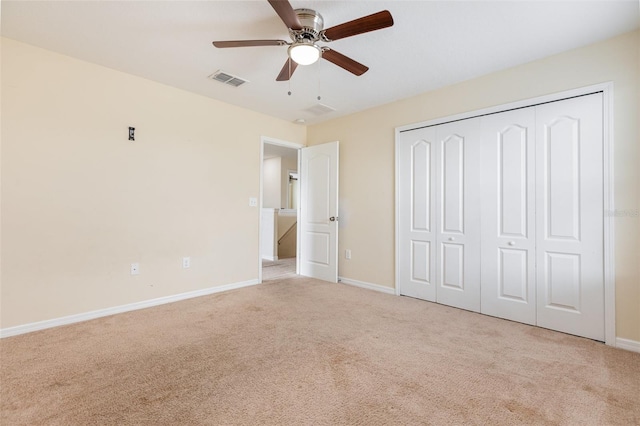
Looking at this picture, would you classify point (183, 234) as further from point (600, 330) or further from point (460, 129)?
point (600, 330)

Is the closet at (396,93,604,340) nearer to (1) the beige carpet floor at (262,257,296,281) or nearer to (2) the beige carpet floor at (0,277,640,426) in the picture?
(2) the beige carpet floor at (0,277,640,426)

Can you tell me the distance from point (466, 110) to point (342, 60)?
168 centimetres

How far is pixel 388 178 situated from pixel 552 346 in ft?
7.65

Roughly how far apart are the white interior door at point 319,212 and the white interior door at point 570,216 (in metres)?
2.44

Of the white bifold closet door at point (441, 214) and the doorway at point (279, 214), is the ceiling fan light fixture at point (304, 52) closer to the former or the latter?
the white bifold closet door at point (441, 214)

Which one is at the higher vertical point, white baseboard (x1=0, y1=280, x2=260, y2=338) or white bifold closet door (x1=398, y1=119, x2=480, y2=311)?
white bifold closet door (x1=398, y1=119, x2=480, y2=311)

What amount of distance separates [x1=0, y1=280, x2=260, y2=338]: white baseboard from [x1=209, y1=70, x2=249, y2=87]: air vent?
2458mm

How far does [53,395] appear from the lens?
65.0 inches

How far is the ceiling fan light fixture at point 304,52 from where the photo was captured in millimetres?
2010

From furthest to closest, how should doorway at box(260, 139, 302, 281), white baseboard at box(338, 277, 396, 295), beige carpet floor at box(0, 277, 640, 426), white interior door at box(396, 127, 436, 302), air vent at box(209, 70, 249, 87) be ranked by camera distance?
doorway at box(260, 139, 302, 281) < white baseboard at box(338, 277, 396, 295) < white interior door at box(396, 127, 436, 302) < air vent at box(209, 70, 249, 87) < beige carpet floor at box(0, 277, 640, 426)

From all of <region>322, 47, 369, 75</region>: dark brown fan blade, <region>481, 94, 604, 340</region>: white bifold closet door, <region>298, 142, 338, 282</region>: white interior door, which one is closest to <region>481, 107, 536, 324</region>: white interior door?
<region>481, 94, 604, 340</region>: white bifold closet door

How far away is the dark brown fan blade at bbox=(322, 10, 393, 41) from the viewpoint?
1.72m

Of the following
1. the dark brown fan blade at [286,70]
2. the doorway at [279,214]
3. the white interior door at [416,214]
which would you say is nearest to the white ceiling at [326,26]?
the dark brown fan blade at [286,70]

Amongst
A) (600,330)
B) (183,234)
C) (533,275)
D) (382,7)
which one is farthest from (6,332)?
(600,330)
